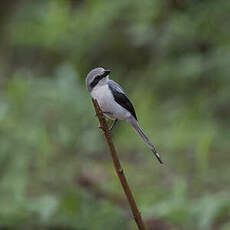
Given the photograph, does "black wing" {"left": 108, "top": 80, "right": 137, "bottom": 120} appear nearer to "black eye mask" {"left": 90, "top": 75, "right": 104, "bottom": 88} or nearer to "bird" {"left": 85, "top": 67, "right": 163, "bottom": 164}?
"bird" {"left": 85, "top": 67, "right": 163, "bottom": 164}

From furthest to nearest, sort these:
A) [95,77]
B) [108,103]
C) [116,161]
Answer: [108,103] < [95,77] < [116,161]

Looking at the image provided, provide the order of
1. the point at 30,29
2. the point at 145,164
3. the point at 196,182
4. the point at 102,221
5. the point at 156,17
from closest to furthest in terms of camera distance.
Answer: the point at 102,221 → the point at 196,182 → the point at 145,164 → the point at 156,17 → the point at 30,29

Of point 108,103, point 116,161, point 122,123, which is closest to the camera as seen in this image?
point 116,161

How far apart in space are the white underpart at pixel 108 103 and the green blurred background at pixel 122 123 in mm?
1638

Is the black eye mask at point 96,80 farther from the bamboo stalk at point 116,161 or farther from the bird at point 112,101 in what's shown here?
the bamboo stalk at point 116,161

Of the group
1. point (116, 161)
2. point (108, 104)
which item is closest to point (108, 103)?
point (108, 104)

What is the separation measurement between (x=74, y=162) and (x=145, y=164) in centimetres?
66

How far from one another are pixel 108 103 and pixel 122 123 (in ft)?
11.5

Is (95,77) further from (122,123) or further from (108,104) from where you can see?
(122,123)

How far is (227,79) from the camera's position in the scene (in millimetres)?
6109

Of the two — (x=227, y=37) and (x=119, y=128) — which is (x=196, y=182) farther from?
(x=227, y=37)

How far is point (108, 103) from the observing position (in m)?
2.26

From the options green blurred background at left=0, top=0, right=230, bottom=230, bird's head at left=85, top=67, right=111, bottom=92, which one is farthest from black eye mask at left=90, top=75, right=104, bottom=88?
green blurred background at left=0, top=0, right=230, bottom=230

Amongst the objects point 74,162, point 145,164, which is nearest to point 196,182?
point 145,164
